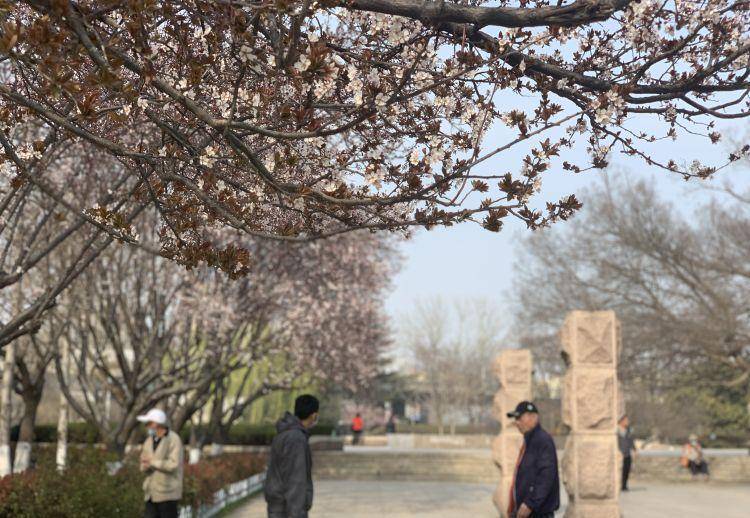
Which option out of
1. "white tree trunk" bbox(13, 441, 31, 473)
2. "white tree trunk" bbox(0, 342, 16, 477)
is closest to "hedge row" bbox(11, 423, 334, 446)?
"white tree trunk" bbox(13, 441, 31, 473)

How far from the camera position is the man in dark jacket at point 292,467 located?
25.8ft

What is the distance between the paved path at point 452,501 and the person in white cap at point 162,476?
8371mm

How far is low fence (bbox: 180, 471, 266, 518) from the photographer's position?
15.6 metres

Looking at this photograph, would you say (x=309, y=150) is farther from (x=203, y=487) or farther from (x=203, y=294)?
(x=203, y=294)

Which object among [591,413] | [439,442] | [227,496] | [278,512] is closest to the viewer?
[278,512]

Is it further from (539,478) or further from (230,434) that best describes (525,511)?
(230,434)

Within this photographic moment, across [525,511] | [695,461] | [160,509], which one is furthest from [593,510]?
[695,461]

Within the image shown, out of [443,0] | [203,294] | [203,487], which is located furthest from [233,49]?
[203,294]

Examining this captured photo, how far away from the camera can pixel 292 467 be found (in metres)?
7.93

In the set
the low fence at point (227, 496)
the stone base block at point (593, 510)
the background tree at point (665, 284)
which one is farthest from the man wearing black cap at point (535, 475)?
the background tree at point (665, 284)

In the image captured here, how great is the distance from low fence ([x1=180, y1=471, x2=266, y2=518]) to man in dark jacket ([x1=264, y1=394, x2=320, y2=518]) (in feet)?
23.0

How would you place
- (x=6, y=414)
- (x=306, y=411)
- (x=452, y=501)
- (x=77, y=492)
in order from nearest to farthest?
(x=306, y=411) → (x=77, y=492) → (x=6, y=414) → (x=452, y=501)

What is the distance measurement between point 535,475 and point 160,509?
4.08 meters

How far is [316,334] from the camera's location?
27.4m
